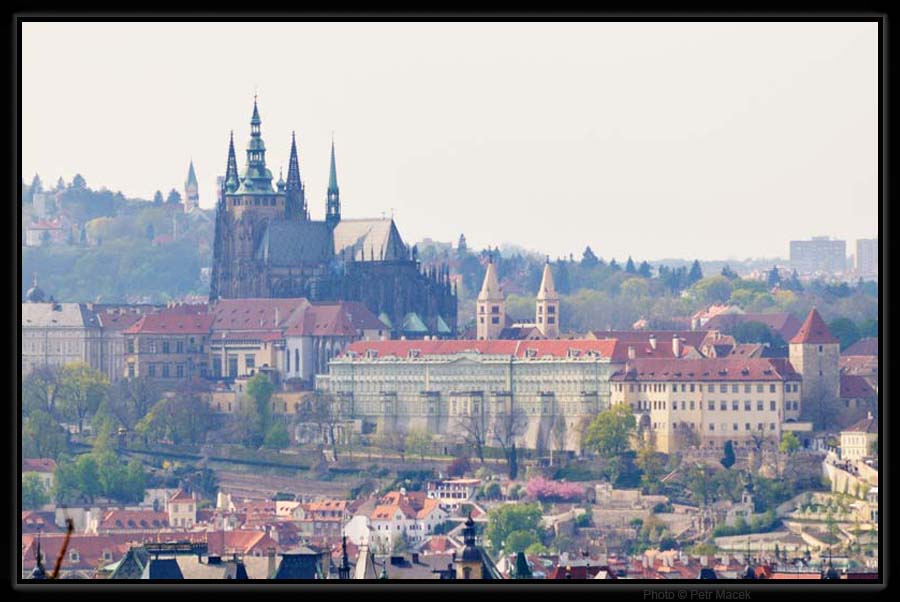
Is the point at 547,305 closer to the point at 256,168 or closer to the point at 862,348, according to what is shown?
the point at 256,168

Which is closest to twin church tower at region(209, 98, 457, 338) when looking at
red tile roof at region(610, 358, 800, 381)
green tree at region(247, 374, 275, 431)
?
green tree at region(247, 374, 275, 431)

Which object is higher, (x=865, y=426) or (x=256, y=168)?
(x=256, y=168)

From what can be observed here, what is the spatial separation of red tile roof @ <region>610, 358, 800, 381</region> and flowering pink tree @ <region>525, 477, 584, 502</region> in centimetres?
388

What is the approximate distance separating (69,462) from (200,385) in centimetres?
473

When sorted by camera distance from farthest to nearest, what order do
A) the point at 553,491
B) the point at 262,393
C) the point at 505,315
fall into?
the point at 505,315 < the point at 262,393 < the point at 553,491

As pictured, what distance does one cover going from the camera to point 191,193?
47.8 metres

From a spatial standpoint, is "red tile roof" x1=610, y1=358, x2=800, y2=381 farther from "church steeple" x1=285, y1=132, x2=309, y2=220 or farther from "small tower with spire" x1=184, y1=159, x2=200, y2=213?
"small tower with spire" x1=184, y1=159, x2=200, y2=213

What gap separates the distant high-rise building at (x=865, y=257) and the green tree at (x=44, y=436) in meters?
11.6

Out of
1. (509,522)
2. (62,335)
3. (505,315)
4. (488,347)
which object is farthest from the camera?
(505,315)

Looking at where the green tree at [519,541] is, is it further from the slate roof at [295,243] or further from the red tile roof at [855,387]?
the slate roof at [295,243]

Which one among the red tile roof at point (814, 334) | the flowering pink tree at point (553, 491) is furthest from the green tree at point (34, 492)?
the red tile roof at point (814, 334)

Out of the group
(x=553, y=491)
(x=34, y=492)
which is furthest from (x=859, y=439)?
(x=34, y=492)

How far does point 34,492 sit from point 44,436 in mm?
3151

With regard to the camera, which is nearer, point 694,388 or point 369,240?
point 694,388
